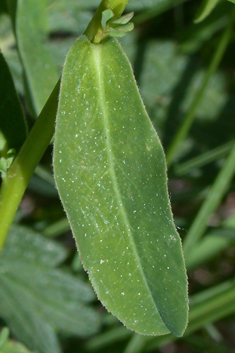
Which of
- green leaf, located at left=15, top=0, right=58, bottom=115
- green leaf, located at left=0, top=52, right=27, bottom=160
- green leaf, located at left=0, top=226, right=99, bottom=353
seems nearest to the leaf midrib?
green leaf, located at left=0, top=52, right=27, bottom=160

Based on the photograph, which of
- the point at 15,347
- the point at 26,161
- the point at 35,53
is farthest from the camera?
the point at 15,347

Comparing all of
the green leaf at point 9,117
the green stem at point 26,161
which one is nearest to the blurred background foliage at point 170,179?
the green leaf at point 9,117

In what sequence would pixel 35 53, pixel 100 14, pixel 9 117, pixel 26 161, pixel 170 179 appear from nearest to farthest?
pixel 100 14, pixel 26 161, pixel 9 117, pixel 35 53, pixel 170 179

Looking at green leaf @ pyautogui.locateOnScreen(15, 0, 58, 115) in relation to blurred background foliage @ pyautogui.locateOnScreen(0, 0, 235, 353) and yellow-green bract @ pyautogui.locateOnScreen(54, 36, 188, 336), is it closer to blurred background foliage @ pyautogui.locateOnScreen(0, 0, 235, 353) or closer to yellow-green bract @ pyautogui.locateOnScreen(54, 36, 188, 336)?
blurred background foliage @ pyautogui.locateOnScreen(0, 0, 235, 353)

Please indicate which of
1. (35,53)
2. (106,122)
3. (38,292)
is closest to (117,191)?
(106,122)

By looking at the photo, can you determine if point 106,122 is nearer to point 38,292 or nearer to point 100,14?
point 100,14
